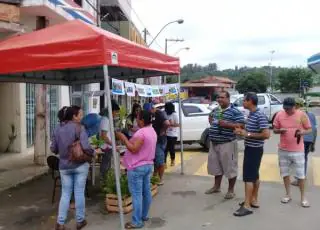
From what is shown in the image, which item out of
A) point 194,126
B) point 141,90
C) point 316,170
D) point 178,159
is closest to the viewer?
point 141,90

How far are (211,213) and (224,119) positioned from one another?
1.61 meters

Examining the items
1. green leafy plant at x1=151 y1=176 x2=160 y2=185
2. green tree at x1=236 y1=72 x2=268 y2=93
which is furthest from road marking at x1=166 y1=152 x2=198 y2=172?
green tree at x1=236 y1=72 x2=268 y2=93

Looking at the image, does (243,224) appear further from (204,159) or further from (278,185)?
(204,159)

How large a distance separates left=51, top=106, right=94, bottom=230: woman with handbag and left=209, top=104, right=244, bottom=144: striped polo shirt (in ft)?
8.61

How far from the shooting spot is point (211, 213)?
7047 mm

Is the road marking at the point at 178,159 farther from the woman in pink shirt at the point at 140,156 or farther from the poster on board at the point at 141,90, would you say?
the woman in pink shirt at the point at 140,156

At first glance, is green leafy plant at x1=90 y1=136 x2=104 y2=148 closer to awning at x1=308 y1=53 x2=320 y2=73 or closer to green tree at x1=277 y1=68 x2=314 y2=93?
awning at x1=308 y1=53 x2=320 y2=73

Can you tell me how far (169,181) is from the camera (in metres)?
9.38

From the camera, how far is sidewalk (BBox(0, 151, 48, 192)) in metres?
9.54

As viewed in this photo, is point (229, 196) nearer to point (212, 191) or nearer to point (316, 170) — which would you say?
point (212, 191)

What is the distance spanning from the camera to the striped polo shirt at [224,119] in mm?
7586

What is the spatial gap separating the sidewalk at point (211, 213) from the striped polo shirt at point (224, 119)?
1074mm

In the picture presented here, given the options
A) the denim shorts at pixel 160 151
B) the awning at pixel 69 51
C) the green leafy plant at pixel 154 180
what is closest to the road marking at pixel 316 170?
the denim shorts at pixel 160 151

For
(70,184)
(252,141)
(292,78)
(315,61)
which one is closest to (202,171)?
(252,141)
